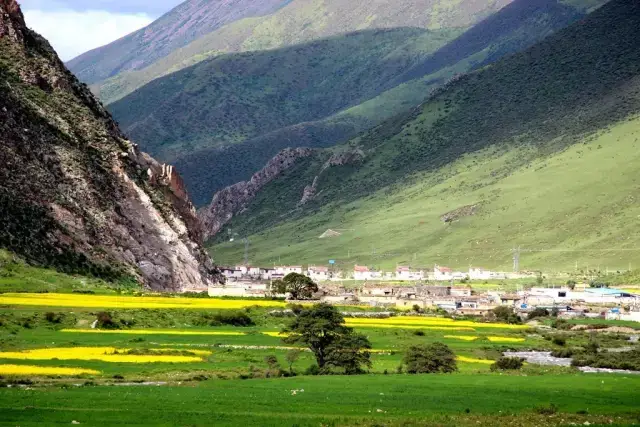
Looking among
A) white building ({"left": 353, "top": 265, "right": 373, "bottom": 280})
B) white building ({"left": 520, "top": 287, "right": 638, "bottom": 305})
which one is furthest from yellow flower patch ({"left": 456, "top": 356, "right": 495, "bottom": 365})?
white building ({"left": 353, "top": 265, "right": 373, "bottom": 280})

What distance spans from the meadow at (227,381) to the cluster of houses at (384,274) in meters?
77.9

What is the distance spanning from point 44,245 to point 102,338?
2847 cm

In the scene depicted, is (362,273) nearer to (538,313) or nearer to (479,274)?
(479,274)

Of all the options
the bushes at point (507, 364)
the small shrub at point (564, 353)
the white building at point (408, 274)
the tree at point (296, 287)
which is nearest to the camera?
the bushes at point (507, 364)

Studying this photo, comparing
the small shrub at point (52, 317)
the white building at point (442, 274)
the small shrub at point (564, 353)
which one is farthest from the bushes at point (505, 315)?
the white building at point (442, 274)

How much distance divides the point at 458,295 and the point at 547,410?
8662 centimetres

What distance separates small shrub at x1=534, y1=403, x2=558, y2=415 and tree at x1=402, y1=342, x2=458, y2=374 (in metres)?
14.3

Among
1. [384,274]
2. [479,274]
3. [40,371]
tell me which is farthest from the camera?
[384,274]

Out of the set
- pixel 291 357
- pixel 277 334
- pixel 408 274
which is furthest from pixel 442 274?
pixel 291 357

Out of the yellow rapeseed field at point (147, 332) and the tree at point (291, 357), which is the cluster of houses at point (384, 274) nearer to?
the yellow rapeseed field at point (147, 332)

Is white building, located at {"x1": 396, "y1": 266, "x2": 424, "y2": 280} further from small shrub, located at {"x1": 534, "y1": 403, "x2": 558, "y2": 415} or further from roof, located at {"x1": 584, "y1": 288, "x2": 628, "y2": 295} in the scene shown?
small shrub, located at {"x1": 534, "y1": 403, "x2": 558, "y2": 415}

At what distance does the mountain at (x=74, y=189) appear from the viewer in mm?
94562

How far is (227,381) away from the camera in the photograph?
51.1 meters

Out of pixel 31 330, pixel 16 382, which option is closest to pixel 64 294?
pixel 31 330
